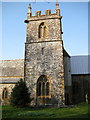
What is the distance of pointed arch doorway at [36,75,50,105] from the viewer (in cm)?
1967

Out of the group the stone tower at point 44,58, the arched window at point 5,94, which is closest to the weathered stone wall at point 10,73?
the arched window at point 5,94

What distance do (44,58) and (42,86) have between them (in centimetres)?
392

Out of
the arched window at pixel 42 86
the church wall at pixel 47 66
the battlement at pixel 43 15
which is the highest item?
the battlement at pixel 43 15

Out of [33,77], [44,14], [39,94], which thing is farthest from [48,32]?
[39,94]

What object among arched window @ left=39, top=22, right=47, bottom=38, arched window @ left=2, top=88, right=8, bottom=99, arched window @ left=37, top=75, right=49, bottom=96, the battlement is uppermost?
the battlement

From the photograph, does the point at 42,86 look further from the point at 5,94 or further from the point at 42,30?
the point at 42,30

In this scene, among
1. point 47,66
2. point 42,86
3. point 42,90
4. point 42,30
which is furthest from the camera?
point 42,30

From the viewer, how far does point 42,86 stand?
66.6 feet

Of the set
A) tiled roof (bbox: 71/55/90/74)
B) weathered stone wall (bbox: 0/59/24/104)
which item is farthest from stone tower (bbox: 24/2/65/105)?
tiled roof (bbox: 71/55/90/74)

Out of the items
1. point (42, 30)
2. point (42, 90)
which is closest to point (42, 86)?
→ point (42, 90)

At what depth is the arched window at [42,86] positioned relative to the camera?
2003cm

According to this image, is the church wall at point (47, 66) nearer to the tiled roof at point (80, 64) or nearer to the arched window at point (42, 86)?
the arched window at point (42, 86)

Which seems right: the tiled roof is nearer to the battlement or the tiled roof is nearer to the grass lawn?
the battlement

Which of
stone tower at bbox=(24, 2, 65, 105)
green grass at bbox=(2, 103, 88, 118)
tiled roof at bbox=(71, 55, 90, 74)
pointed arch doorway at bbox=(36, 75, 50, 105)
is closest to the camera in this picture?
green grass at bbox=(2, 103, 88, 118)
